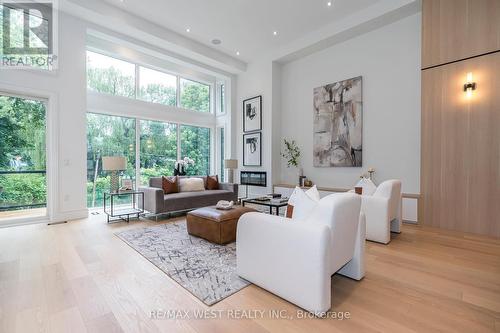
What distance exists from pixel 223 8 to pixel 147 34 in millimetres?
1656

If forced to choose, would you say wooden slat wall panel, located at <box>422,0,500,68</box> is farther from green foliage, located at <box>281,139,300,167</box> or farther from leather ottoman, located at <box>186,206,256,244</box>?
leather ottoman, located at <box>186,206,256,244</box>

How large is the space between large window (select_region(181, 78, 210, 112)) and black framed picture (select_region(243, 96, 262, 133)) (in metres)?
1.31

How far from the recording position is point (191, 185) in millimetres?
5246

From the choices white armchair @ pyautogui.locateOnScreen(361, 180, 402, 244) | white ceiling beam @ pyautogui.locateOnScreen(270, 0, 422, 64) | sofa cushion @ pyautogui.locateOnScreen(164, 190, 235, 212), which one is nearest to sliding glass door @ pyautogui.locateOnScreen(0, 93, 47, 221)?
sofa cushion @ pyautogui.locateOnScreen(164, 190, 235, 212)

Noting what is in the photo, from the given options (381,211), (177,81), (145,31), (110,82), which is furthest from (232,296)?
(177,81)

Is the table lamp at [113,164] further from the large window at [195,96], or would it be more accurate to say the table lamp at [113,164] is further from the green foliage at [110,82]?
the large window at [195,96]

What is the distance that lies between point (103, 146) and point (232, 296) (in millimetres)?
4755

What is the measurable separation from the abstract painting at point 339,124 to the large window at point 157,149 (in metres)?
3.67

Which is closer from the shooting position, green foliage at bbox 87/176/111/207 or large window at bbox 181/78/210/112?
green foliage at bbox 87/176/111/207

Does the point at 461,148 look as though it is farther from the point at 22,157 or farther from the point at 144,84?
the point at 22,157

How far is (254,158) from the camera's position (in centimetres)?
646

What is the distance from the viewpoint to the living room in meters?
1.71

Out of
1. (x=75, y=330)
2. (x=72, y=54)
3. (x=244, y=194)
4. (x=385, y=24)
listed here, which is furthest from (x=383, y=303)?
(x=72, y=54)

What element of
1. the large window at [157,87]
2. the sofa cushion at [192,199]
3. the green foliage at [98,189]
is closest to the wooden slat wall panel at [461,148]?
the sofa cushion at [192,199]
